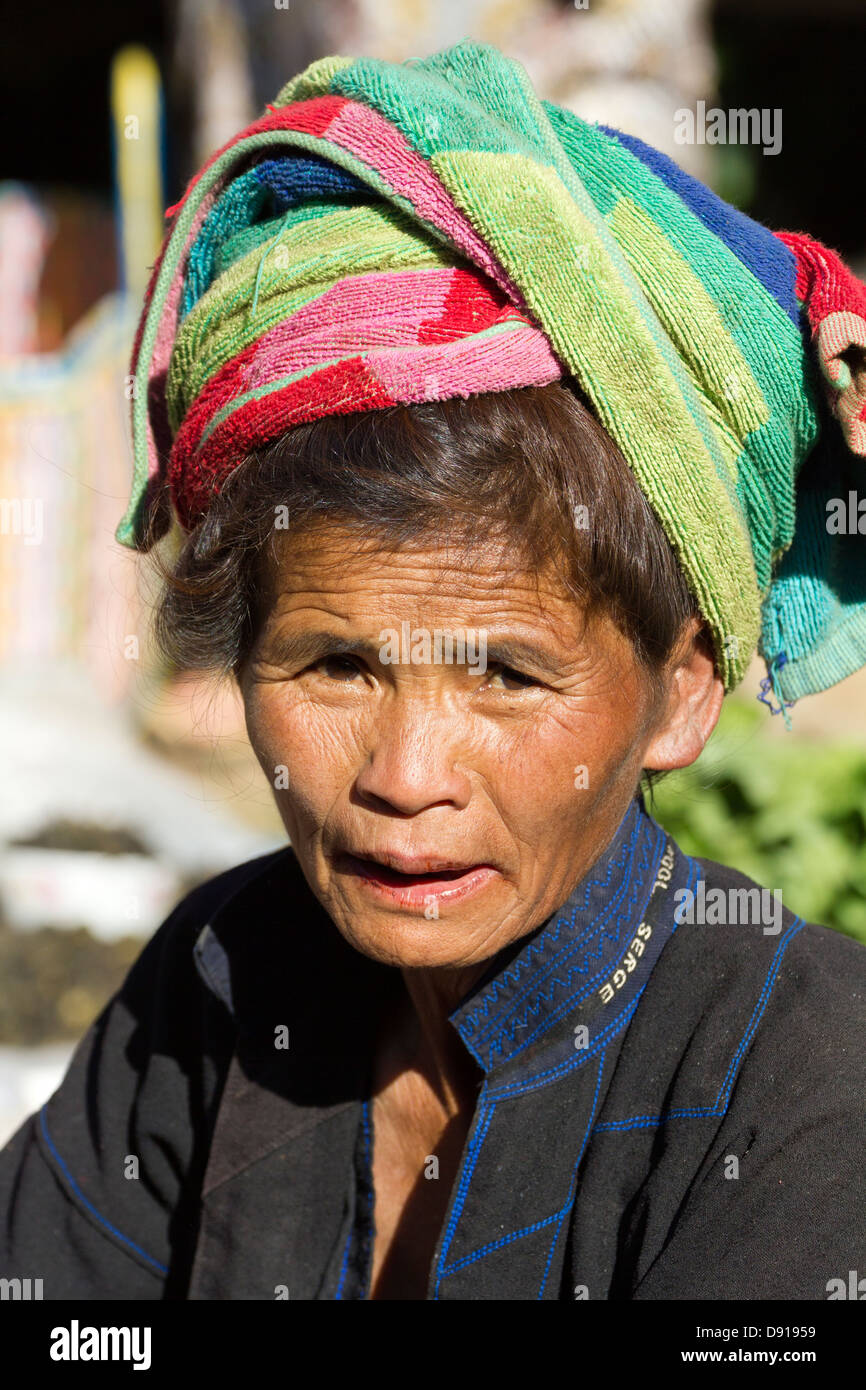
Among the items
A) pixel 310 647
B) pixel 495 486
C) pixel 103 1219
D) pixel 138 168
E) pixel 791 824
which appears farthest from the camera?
pixel 138 168

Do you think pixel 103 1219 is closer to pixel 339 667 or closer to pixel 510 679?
pixel 339 667

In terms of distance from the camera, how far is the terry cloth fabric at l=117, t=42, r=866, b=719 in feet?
5.16

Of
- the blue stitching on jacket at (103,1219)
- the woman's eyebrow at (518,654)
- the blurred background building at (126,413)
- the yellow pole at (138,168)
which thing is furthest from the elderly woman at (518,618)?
the yellow pole at (138,168)

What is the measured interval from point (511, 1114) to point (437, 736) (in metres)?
0.60

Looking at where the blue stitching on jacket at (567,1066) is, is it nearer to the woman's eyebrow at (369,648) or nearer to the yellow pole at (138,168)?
the woman's eyebrow at (369,648)

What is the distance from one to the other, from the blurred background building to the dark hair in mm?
515

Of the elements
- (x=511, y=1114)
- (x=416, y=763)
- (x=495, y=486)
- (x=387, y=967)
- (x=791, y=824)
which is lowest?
(x=511, y=1114)

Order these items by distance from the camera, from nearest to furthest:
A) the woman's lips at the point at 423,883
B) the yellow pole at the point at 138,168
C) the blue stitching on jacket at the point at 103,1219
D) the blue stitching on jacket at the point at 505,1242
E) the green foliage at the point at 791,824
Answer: the woman's lips at the point at 423,883 < the blue stitching on jacket at the point at 505,1242 < the blue stitching on jacket at the point at 103,1219 < the green foliage at the point at 791,824 < the yellow pole at the point at 138,168

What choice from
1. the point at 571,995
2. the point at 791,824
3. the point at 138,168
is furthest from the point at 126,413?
the point at 571,995

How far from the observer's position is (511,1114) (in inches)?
71.8

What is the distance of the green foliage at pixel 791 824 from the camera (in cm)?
388

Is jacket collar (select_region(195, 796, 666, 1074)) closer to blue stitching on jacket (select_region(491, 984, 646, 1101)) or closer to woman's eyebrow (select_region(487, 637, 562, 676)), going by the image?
blue stitching on jacket (select_region(491, 984, 646, 1101))

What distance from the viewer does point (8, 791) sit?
660 centimetres

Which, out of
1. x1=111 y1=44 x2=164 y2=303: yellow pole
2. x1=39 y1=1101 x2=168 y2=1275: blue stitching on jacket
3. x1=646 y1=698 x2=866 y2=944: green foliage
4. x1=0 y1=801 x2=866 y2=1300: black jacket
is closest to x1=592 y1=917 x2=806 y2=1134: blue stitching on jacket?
x1=0 y1=801 x2=866 y2=1300: black jacket
